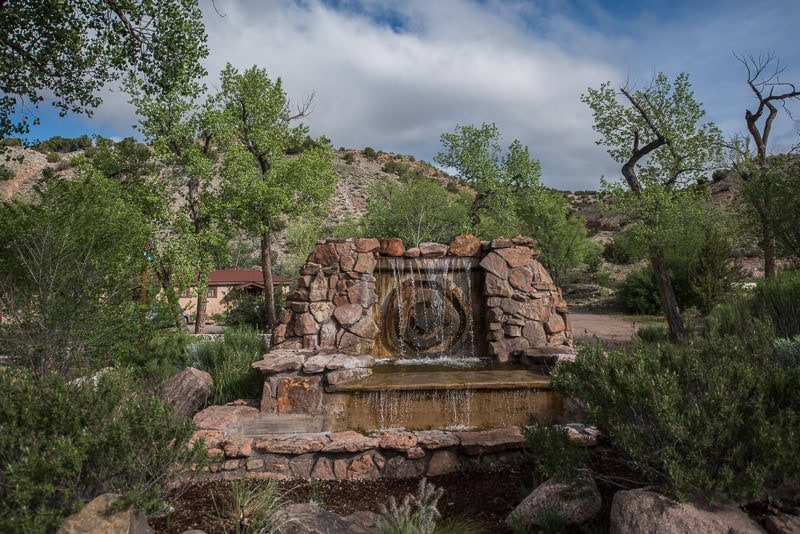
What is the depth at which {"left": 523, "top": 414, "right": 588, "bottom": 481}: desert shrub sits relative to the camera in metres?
3.53

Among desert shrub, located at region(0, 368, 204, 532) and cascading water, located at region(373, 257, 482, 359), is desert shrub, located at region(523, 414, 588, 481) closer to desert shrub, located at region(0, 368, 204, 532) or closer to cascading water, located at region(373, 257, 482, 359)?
desert shrub, located at region(0, 368, 204, 532)

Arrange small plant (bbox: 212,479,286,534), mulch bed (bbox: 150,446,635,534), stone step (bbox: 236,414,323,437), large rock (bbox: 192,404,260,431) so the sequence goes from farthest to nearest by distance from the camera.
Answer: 1. stone step (bbox: 236,414,323,437)
2. large rock (bbox: 192,404,260,431)
3. mulch bed (bbox: 150,446,635,534)
4. small plant (bbox: 212,479,286,534)

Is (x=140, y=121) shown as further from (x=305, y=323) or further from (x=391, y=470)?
(x=391, y=470)

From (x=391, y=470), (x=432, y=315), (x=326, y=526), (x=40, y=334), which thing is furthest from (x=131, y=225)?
(x=326, y=526)

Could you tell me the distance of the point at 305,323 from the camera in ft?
24.9

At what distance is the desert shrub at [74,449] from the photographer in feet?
9.11

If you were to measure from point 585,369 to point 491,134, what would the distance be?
1747 cm

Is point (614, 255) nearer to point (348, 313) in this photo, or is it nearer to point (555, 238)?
point (555, 238)

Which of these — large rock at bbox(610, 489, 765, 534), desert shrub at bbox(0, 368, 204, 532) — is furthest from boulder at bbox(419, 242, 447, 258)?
large rock at bbox(610, 489, 765, 534)

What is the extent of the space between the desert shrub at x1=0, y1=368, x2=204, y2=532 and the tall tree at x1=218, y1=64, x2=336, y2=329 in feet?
36.1

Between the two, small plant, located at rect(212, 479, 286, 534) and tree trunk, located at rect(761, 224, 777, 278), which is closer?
small plant, located at rect(212, 479, 286, 534)

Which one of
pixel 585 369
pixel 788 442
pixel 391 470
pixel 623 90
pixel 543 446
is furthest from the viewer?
pixel 623 90

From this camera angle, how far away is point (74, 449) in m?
2.87

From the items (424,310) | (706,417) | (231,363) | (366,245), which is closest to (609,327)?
(424,310)
